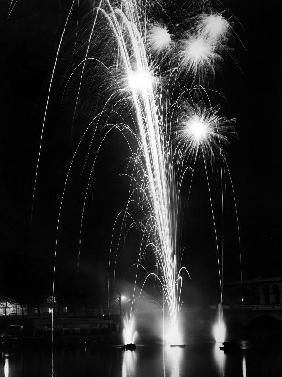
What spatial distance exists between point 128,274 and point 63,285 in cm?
916

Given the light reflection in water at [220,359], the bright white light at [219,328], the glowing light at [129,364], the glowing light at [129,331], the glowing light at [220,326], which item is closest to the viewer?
the glowing light at [129,364]

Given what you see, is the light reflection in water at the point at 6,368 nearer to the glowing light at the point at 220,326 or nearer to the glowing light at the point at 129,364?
the glowing light at the point at 129,364

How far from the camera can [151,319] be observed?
79.4m

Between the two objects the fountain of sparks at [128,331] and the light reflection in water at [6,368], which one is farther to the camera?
the fountain of sparks at [128,331]

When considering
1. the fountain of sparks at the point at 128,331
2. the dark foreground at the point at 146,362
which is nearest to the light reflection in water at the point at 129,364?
the dark foreground at the point at 146,362

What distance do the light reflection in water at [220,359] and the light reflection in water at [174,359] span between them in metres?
2.53

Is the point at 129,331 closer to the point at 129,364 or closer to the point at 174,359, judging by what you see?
the point at 174,359

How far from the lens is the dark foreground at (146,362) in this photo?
37.2 meters

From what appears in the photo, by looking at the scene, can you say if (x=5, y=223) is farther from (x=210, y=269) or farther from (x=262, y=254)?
(x=262, y=254)

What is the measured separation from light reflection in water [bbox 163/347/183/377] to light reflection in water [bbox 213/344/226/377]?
2.53 m

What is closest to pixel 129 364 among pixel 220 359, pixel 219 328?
pixel 220 359

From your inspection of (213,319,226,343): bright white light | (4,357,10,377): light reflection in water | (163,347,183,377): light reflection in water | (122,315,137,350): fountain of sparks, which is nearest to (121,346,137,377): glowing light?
(163,347,183,377): light reflection in water

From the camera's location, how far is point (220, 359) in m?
42.7

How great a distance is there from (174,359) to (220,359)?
3.35 m
